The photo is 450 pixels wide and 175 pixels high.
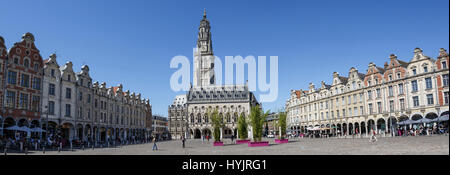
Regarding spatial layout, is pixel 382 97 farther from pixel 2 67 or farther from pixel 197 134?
pixel 197 134

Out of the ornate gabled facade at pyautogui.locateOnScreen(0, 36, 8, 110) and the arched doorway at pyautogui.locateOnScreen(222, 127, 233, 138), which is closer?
the ornate gabled facade at pyautogui.locateOnScreen(0, 36, 8, 110)

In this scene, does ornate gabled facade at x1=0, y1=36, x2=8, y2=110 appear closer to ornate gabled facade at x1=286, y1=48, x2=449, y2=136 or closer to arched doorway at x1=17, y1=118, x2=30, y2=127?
arched doorway at x1=17, y1=118, x2=30, y2=127

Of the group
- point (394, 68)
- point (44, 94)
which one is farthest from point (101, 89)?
point (394, 68)

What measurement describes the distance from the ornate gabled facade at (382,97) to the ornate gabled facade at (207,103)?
2546 cm

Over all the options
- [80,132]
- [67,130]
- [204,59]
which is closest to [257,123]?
[67,130]

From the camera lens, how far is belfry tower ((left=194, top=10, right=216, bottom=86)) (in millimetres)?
121188

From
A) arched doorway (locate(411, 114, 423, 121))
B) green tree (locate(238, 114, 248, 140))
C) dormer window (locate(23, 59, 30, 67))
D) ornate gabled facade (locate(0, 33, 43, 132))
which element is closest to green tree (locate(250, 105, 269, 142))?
green tree (locate(238, 114, 248, 140))

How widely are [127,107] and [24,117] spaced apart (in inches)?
1307

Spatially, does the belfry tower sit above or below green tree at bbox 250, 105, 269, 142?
above

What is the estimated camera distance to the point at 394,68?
53375 mm

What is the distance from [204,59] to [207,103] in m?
25.8

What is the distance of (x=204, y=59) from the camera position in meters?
124

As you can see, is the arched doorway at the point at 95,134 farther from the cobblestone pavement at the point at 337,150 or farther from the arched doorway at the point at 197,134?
the arched doorway at the point at 197,134

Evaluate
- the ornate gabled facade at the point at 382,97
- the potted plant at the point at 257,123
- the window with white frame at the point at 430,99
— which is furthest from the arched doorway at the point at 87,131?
the window with white frame at the point at 430,99
